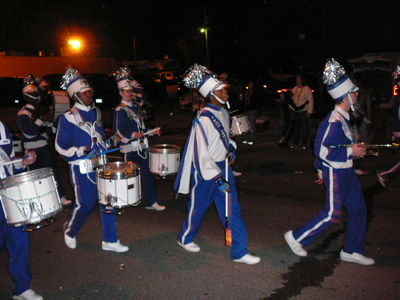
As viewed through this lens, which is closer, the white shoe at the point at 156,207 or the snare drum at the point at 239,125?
the snare drum at the point at 239,125

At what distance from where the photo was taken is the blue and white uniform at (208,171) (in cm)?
445

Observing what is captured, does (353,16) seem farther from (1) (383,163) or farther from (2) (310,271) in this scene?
(2) (310,271)

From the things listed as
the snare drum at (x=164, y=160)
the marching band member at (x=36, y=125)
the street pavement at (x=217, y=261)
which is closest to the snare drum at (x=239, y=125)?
the snare drum at (x=164, y=160)

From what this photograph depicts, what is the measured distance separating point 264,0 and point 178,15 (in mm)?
14508

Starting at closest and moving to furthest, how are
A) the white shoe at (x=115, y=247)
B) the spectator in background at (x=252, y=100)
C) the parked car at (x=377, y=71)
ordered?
the white shoe at (x=115, y=247) < the spectator in background at (x=252, y=100) < the parked car at (x=377, y=71)

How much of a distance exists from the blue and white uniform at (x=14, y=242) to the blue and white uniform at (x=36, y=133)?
8.22 feet

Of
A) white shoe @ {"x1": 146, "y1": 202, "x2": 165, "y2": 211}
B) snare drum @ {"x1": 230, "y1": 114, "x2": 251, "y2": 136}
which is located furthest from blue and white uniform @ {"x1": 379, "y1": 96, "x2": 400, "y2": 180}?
white shoe @ {"x1": 146, "y1": 202, "x2": 165, "y2": 211}

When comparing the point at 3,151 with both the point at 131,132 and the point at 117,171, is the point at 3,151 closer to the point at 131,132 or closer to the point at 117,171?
the point at 117,171

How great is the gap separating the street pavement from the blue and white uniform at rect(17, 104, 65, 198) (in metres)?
0.90

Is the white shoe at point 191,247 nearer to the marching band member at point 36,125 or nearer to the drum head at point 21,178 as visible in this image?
the drum head at point 21,178

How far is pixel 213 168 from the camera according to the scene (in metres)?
4.41

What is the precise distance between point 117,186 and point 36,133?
2.70 metres

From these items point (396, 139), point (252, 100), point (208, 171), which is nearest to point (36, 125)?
point (208, 171)

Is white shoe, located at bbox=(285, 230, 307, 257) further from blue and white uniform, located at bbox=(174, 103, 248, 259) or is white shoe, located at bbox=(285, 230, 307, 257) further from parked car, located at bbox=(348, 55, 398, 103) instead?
parked car, located at bbox=(348, 55, 398, 103)
